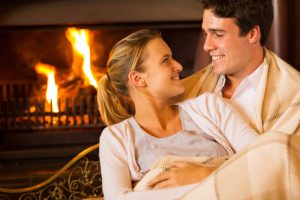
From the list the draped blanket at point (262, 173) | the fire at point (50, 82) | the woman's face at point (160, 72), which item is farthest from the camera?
the fire at point (50, 82)

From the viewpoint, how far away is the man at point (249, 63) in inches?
70.9

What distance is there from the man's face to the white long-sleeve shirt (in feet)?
0.44

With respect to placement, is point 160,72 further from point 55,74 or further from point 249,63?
point 55,74

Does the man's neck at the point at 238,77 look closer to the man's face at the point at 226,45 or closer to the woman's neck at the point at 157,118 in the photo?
the man's face at the point at 226,45

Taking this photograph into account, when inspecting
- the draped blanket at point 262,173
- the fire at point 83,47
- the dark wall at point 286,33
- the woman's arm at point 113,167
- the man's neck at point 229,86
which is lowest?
the draped blanket at point 262,173

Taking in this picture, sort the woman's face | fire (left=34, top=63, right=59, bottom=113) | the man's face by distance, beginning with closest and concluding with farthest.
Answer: the woman's face → the man's face → fire (left=34, top=63, right=59, bottom=113)

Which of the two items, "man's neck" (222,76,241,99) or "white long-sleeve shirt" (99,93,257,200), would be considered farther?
"man's neck" (222,76,241,99)

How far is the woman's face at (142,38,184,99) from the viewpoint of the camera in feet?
5.79

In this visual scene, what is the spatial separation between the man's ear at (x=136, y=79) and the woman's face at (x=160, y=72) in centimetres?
1

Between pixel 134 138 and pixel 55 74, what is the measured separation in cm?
139

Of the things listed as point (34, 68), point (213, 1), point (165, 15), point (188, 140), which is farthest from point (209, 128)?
point (34, 68)

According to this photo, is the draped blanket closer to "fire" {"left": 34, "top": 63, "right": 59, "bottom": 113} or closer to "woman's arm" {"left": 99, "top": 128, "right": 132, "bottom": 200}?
"woman's arm" {"left": 99, "top": 128, "right": 132, "bottom": 200}

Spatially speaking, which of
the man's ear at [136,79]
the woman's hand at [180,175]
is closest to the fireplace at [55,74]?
the man's ear at [136,79]

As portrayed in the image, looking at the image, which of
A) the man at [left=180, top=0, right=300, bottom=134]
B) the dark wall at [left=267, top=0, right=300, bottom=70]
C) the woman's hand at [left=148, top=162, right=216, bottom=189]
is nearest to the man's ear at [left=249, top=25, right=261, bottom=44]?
the man at [left=180, top=0, right=300, bottom=134]
